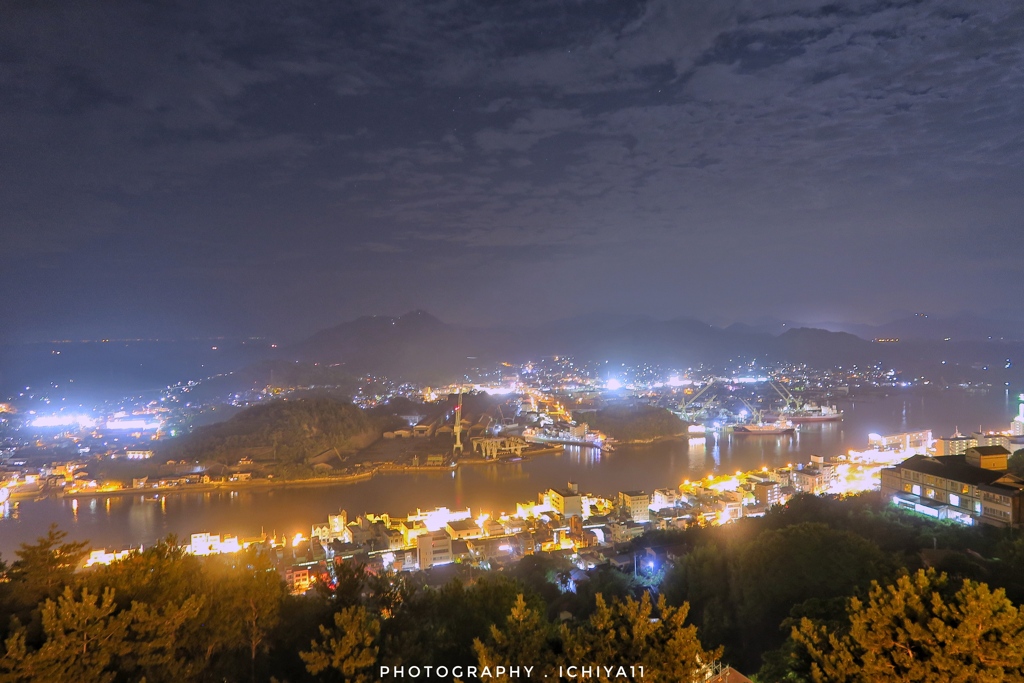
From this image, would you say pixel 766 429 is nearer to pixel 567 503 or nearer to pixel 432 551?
pixel 567 503

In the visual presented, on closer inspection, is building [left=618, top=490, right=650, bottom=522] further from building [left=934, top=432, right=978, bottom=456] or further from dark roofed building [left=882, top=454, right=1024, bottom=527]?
building [left=934, top=432, right=978, bottom=456]

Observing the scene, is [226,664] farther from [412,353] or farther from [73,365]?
[412,353]

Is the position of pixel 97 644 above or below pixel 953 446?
above

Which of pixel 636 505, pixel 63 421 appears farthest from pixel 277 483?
pixel 63 421

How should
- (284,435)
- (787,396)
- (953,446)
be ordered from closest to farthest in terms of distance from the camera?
(953,446), (284,435), (787,396)

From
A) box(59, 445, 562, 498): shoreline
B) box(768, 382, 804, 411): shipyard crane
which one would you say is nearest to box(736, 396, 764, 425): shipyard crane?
box(768, 382, 804, 411): shipyard crane

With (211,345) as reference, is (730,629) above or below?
below

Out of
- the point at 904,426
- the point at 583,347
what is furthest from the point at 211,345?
the point at 904,426
